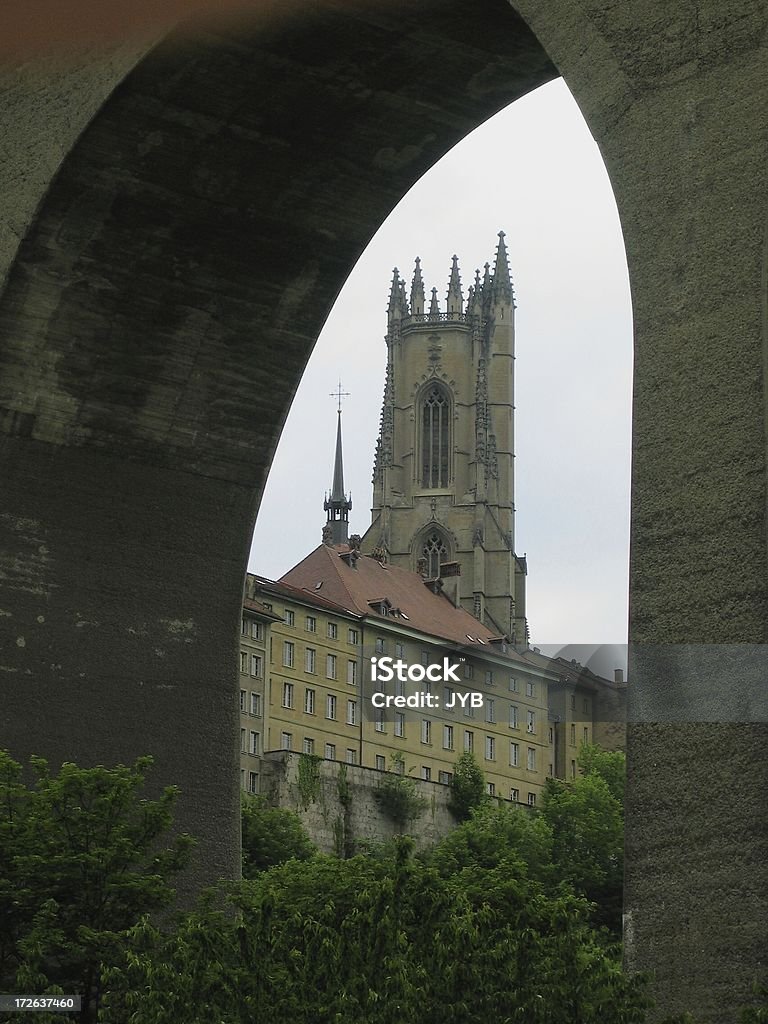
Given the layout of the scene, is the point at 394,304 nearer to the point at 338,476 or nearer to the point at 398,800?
the point at 338,476

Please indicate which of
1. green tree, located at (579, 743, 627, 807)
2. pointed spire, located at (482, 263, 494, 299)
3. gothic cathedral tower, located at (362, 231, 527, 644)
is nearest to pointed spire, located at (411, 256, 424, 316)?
gothic cathedral tower, located at (362, 231, 527, 644)

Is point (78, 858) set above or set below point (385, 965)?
above

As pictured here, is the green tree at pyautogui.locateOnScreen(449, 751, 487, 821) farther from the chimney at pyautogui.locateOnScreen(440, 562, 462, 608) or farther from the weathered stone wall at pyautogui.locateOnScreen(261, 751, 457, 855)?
the chimney at pyautogui.locateOnScreen(440, 562, 462, 608)

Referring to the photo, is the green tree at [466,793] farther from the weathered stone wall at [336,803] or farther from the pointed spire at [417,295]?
the pointed spire at [417,295]

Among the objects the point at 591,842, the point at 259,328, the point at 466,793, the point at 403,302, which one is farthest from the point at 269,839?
the point at 403,302

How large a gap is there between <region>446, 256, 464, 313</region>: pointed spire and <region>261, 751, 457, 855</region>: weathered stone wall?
185ft

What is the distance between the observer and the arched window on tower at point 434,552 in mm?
109938

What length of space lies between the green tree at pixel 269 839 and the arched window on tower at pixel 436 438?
5910 centimetres

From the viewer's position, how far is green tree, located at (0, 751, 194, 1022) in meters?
10.6

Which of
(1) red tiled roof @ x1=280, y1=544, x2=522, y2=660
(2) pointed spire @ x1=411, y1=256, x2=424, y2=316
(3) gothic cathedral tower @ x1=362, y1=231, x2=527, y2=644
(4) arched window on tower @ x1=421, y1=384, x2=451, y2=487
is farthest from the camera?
(2) pointed spire @ x1=411, y1=256, x2=424, y2=316

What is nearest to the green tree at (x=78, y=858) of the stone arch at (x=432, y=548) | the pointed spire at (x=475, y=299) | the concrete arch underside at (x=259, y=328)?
the concrete arch underside at (x=259, y=328)

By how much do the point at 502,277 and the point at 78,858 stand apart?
110872 millimetres

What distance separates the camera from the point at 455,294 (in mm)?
118625

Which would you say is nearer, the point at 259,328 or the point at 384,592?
the point at 259,328
